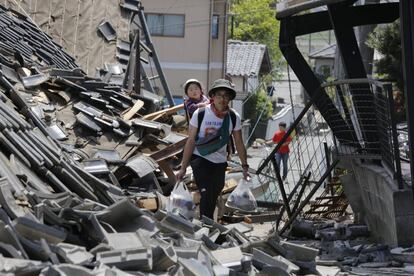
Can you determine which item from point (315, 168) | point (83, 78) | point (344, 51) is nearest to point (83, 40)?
point (83, 78)

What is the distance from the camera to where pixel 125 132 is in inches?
574

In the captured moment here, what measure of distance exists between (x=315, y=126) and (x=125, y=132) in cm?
292

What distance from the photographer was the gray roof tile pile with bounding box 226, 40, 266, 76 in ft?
177

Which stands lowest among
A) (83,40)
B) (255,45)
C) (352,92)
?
(352,92)

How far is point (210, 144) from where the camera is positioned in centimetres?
983

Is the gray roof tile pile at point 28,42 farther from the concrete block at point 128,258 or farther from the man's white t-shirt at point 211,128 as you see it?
the concrete block at point 128,258

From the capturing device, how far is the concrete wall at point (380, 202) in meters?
9.60

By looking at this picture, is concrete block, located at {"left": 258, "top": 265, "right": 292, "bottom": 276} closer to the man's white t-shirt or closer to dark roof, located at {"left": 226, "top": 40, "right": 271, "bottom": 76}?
the man's white t-shirt

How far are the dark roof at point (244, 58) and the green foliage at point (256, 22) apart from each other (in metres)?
7.76

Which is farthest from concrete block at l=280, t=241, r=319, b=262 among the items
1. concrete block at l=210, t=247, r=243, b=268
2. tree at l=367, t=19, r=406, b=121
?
tree at l=367, t=19, r=406, b=121

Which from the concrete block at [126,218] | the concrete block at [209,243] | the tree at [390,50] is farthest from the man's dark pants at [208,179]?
the tree at [390,50]

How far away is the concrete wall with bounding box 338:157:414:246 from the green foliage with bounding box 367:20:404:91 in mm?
9097

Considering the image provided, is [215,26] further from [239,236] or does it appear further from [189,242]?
[189,242]

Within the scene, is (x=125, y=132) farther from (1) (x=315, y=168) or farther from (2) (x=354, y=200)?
(2) (x=354, y=200)
